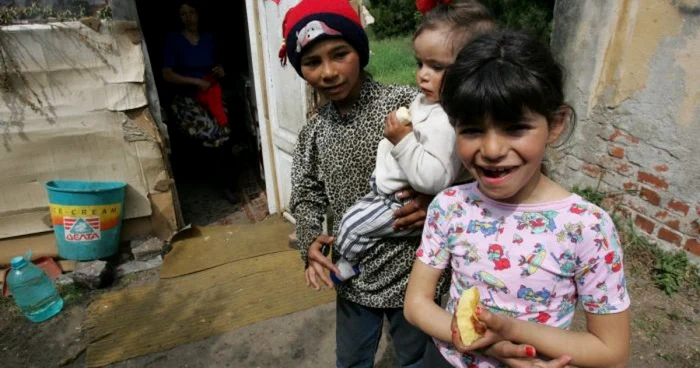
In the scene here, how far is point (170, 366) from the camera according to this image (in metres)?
2.77

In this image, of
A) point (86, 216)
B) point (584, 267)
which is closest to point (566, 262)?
point (584, 267)

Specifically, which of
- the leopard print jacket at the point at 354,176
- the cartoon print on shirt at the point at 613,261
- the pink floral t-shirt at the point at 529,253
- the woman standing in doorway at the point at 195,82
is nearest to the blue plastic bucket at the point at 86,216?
the woman standing in doorway at the point at 195,82

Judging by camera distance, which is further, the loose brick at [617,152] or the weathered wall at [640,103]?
the loose brick at [617,152]

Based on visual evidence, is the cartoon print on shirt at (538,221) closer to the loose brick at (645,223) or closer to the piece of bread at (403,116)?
the piece of bread at (403,116)

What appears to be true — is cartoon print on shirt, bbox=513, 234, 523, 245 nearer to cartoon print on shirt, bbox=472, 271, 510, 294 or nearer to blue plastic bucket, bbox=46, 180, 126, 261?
cartoon print on shirt, bbox=472, 271, 510, 294

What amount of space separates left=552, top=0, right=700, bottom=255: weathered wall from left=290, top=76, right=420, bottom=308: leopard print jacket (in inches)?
84.2

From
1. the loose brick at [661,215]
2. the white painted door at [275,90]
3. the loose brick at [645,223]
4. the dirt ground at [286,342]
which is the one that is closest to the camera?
the dirt ground at [286,342]

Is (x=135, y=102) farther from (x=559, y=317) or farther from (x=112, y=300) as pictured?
(x=559, y=317)

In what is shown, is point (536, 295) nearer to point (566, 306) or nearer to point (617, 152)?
point (566, 306)

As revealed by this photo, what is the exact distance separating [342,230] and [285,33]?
71 cm

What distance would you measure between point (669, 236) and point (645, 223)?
17 centimetres

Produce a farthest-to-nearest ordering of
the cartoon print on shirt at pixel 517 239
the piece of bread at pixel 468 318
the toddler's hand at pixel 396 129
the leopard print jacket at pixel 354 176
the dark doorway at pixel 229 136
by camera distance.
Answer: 1. the dark doorway at pixel 229 136
2. the leopard print jacket at pixel 354 176
3. the toddler's hand at pixel 396 129
4. the cartoon print on shirt at pixel 517 239
5. the piece of bread at pixel 468 318

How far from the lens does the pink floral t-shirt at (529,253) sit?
3.44 feet

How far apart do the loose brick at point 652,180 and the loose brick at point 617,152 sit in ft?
0.57
